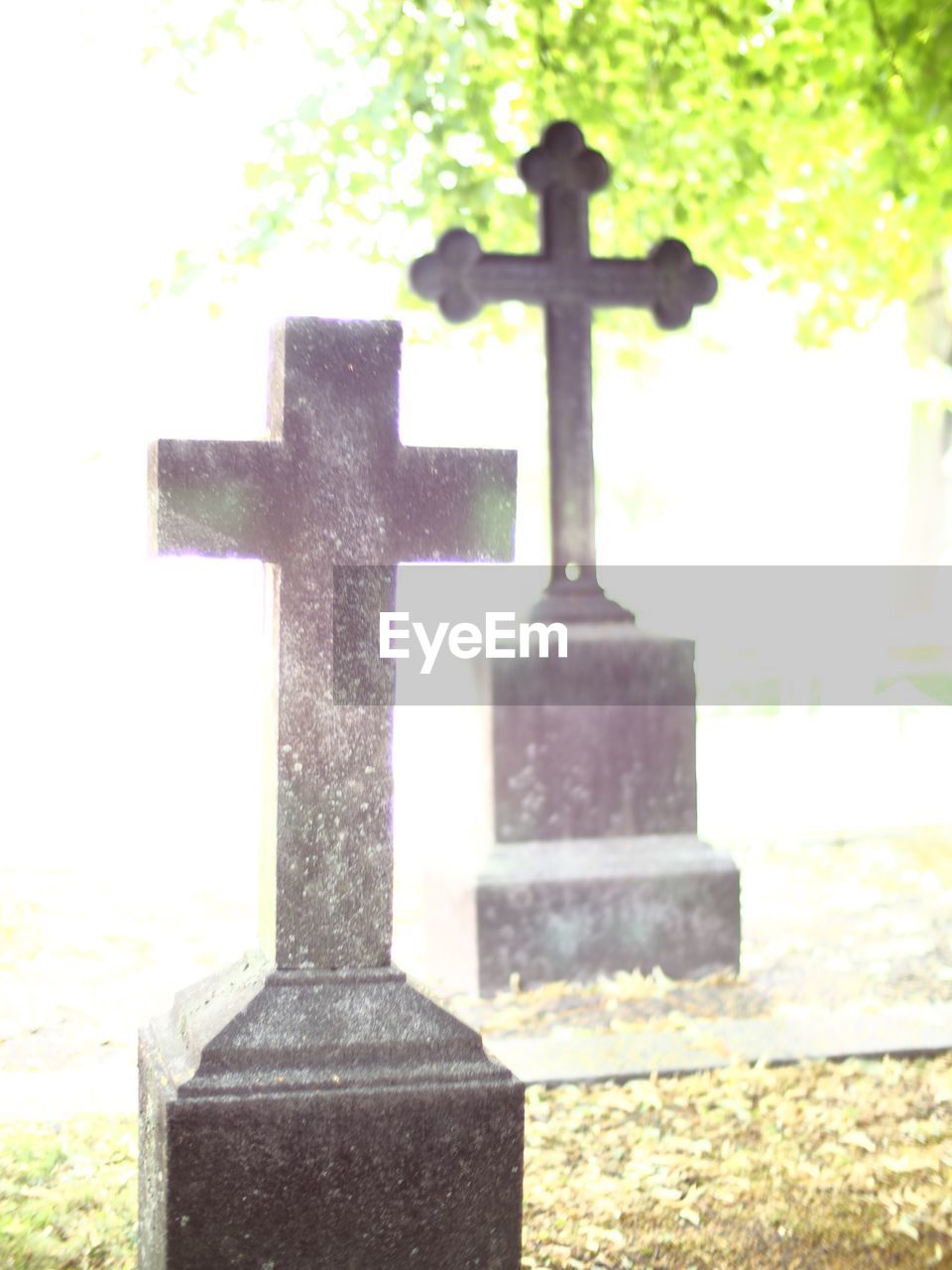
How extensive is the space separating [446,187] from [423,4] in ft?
4.25

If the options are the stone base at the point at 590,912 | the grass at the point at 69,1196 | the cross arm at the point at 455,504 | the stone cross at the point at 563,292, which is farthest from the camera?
the stone cross at the point at 563,292

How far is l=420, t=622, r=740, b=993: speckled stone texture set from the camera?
17.5ft

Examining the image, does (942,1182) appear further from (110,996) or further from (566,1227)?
(110,996)

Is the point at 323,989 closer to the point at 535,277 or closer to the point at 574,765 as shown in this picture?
the point at 574,765

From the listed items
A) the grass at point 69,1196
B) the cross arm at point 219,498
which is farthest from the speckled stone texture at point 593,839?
the cross arm at point 219,498

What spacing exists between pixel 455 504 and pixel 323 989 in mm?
1023

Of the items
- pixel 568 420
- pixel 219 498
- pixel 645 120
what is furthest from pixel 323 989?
pixel 645 120

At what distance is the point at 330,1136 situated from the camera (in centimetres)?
259

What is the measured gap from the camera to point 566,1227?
317 cm

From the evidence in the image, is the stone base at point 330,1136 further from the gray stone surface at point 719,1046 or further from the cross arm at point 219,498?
the gray stone surface at point 719,1046

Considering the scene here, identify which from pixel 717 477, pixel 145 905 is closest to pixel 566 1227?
pixel 145 905

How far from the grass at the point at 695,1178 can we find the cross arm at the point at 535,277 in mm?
3191

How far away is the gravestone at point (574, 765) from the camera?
535cm

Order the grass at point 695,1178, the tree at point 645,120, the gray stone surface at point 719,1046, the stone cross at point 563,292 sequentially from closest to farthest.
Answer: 1. the grass at point 695,1178
2. the gray stone surface at point 719,1046
3. the stone cross at point 563,292
4. the tree at point 645,120
